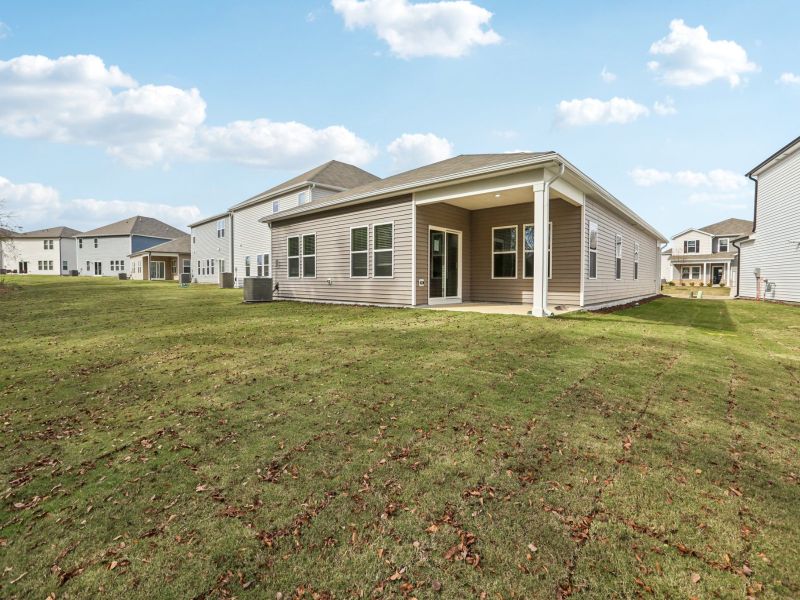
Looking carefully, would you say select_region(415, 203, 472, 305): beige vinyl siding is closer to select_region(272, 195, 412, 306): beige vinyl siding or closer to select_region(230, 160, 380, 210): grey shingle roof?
select_region(272, 195, 412, 306): beige vinyl siding

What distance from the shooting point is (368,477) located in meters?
2.46

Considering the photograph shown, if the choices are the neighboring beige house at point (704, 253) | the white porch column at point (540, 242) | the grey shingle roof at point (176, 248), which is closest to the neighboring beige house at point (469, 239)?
the white porch column at point (540, 242)

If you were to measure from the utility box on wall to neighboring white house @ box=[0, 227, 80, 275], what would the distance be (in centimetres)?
5476

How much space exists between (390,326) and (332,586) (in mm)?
6237

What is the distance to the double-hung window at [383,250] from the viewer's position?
11352 millimetres

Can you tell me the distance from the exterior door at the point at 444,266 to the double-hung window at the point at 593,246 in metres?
3.81

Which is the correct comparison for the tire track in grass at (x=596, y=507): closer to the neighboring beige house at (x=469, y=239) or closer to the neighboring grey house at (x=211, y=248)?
the neighboring beige house at (x=469, y=239)

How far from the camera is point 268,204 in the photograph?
2495 centimetres

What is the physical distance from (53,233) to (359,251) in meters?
63.4

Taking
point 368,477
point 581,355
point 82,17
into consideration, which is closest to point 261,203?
point 82,17

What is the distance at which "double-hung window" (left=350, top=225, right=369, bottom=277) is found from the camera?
1204cm

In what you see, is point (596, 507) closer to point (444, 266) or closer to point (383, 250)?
point (383, 250)

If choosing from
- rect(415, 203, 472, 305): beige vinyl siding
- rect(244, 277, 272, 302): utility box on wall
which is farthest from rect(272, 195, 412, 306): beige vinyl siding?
rect(244, 277, 272, 302): utility box on wall

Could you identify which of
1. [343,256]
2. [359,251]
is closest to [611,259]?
[359,251]
